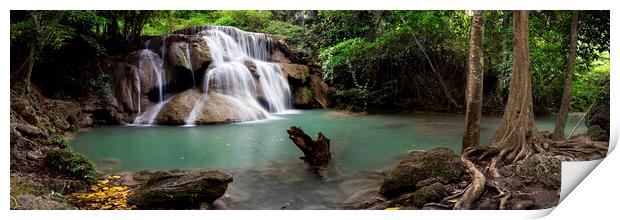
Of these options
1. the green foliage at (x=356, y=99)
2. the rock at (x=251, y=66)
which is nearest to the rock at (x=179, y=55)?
the rock at (x=251, y=66)

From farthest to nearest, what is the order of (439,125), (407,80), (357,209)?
(407,80)
(439,125)
(357,209)

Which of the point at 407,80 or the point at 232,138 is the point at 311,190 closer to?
the point at 232,138

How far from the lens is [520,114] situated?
4.56m

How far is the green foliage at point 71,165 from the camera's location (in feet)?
13.8

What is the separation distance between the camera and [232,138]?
20.4 feet

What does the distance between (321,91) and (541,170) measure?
15.8 feet

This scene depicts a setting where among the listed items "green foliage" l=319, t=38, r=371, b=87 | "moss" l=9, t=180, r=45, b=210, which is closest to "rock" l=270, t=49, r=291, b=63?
"green foliage" l=319, t=38, r=371, b=87

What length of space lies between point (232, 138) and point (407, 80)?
3.09 meters

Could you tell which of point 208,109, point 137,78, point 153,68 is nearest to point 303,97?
point 208,109

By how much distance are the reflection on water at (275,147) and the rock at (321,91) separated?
939mm

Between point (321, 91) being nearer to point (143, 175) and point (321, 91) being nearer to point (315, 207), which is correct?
point (143, 175)

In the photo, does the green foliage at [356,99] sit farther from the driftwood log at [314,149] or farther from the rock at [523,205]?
the rock at [523,205]

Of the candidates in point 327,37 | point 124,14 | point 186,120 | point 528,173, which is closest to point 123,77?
point 124,14

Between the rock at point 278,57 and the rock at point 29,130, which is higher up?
the rock at point 278,57
